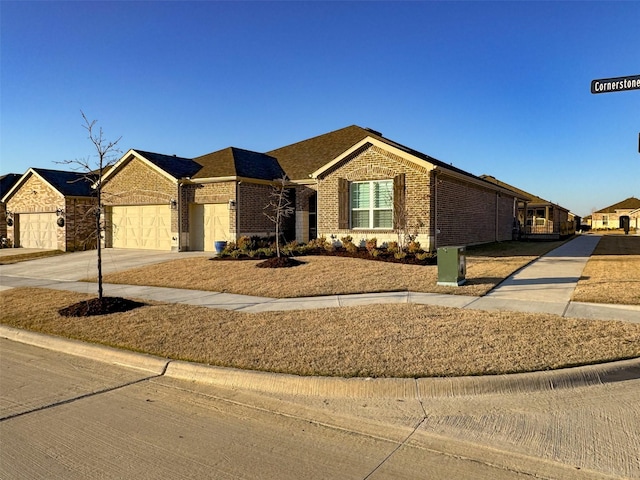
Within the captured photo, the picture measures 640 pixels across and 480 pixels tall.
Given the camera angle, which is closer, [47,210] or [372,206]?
[372,206]

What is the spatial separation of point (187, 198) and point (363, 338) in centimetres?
1770

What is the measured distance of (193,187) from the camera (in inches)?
886

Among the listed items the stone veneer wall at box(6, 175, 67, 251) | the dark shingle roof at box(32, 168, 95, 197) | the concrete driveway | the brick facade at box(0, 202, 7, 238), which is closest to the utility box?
the concrete driveway

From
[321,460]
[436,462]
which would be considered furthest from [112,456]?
[436,462]

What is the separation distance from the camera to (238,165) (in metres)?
22.2

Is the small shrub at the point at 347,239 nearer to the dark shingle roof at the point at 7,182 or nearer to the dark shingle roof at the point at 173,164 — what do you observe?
the dark shingle roof at the point at 173,164

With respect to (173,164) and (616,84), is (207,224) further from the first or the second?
(616,84)

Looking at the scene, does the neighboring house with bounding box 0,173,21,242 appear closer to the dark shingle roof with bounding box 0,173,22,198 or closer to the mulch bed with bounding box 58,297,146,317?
the dark shingle roof with bounding box 0,173,22,198

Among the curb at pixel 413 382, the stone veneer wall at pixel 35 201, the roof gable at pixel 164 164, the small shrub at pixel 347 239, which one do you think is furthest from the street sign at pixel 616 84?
the stone veneer wall at pixel 35 201

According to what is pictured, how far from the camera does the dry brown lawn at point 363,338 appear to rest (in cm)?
552

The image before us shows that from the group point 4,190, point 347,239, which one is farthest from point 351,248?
point 4,190

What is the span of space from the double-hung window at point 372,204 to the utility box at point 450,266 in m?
6.86

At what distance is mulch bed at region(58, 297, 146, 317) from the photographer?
356 inches

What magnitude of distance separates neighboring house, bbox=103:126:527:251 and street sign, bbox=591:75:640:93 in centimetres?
1013
